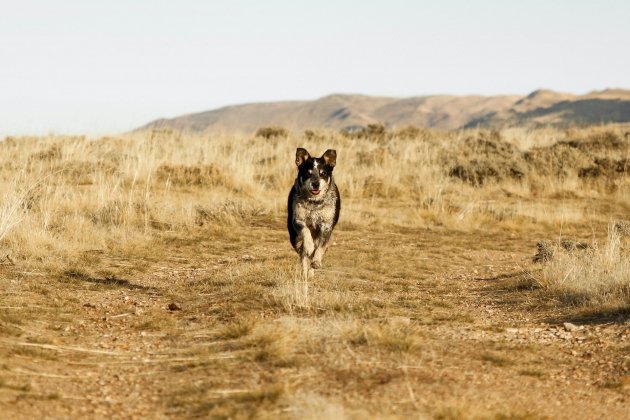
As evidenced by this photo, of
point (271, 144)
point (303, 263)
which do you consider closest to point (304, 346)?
point (303, 263)

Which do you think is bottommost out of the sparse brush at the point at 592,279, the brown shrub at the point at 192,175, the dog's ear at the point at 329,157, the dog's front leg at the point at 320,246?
the sparse brush at the point at 592,279

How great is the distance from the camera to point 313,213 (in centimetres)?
1025

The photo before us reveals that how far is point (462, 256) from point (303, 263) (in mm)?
4672

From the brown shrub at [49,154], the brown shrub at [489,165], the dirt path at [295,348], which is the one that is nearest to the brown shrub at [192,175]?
the brown shrub at [49,154]

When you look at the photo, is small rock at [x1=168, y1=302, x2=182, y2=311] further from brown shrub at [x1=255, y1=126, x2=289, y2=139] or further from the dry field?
brown shrub at [x1=255, y1=126, x2=289, y2=139]

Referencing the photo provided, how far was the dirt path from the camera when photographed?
18.0 ft

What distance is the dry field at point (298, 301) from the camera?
5664 millimetres

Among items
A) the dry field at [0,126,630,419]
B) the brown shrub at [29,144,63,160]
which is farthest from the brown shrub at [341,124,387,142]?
the brown shrub at [29,144,63,160]

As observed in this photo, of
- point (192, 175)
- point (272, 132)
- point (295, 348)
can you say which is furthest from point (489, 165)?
point (295, 348)

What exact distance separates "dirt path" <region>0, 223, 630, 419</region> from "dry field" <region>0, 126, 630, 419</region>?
2cm

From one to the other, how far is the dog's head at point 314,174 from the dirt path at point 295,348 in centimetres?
110

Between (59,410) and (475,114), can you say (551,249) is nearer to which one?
(59,410)

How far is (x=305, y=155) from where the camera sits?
10383 mm

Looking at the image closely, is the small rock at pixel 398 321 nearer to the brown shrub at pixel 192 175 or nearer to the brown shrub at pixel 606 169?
the brown shrub at pixel 192 175
